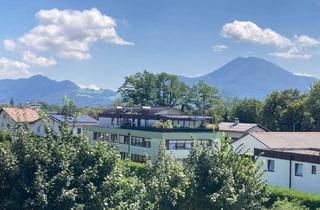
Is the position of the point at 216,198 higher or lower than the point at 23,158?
lower

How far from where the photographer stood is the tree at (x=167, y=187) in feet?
62.0

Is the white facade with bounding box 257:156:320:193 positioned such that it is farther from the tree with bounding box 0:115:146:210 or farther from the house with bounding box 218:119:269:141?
the house with bounding box 218:119:269:141

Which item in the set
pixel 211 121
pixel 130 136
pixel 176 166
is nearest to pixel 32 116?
pixel 130 136

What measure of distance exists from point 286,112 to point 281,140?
33.2 metres

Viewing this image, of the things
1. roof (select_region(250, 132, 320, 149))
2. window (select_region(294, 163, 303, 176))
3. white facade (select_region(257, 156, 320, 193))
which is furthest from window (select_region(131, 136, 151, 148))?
window (select_region(294, 163, 303, 176))

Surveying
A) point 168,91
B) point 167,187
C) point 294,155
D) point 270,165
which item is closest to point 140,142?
point 270,165

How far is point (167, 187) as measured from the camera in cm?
1894

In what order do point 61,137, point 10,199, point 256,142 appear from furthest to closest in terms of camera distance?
point 256,142 < point 61,137 < point 10,199

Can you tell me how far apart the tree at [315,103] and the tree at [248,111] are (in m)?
16.5

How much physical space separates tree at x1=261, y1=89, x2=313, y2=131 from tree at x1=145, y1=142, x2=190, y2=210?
64.9 m

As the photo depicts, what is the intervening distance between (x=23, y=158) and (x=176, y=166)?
5.55 m

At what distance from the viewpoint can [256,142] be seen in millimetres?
54219

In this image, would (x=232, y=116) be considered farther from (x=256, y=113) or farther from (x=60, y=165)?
(x=60, y=165)

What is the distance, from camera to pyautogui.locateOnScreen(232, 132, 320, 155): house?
50.7 meters
